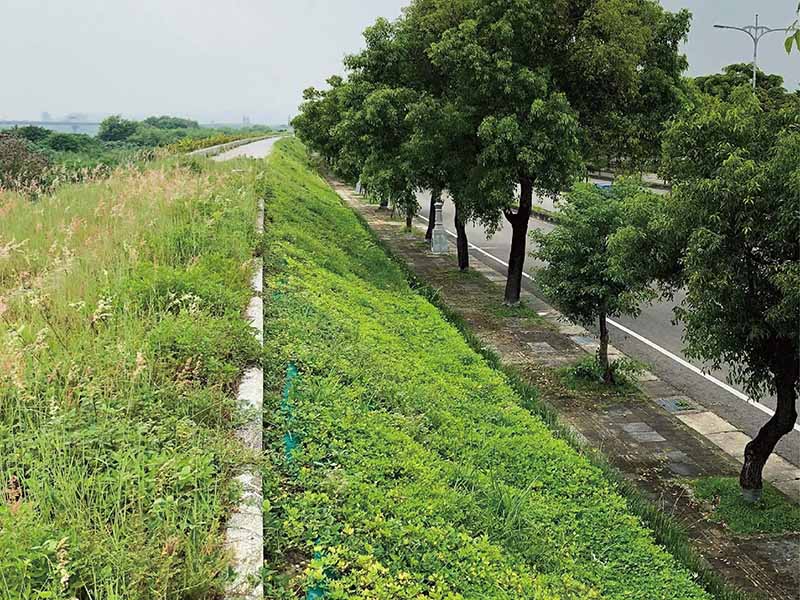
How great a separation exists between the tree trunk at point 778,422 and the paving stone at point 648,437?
4.31 feet

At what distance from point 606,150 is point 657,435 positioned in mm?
6185

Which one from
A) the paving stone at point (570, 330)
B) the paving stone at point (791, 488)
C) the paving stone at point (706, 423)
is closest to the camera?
the paving stone at point (791, 488)

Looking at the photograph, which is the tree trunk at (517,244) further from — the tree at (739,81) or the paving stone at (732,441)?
the tree at (739,81)

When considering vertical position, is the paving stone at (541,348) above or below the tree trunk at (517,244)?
below

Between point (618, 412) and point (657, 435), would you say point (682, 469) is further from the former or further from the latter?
point (618, 412)

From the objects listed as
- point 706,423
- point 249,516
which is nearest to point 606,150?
point 706,423

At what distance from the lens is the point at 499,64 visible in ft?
37.3

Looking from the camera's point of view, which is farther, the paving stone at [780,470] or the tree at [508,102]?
the tree at [508,102]

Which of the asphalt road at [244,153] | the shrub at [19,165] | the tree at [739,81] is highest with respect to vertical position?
the tree at [739,81]

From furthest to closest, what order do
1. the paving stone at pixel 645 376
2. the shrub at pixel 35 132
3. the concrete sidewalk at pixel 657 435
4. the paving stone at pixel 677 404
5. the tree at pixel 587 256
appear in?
the shrub at pixel 35 132 < the paving stone at pixel 645 376 < the tree at pixel 587 256 < the paving stone at pixel 677 404 < the concrete sidewalk at pixel 657 435

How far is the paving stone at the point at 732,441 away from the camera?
8000 mm

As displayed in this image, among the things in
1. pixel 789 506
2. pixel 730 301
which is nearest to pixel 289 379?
pixel 730 301

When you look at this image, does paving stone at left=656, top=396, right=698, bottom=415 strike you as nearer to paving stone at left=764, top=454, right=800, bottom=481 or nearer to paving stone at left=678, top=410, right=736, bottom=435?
paving stone at left=678, top=410, right=736, bottom=435

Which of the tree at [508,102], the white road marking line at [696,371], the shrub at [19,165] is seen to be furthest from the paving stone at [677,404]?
the shrub at [19,165]
